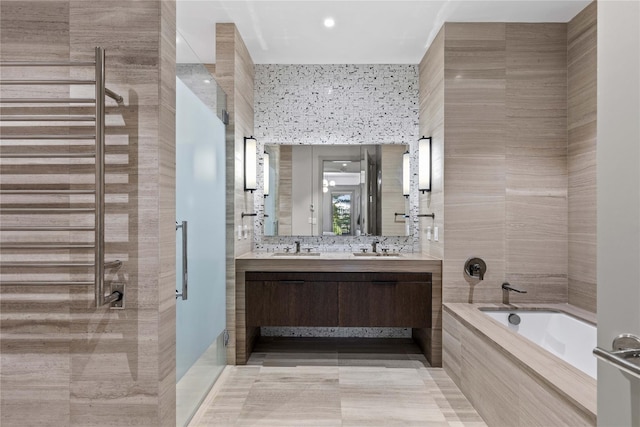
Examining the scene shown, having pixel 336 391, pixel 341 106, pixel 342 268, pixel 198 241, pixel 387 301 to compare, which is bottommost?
pixel 336 391

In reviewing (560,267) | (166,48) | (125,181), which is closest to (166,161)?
(125,181)

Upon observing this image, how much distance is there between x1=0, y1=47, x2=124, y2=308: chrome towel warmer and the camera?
1312 mm

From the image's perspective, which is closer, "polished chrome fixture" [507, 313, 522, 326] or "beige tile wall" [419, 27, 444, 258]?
"polished chrome fixture" [507, 313, 522, 326]

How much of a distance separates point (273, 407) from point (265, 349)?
3.65 feet

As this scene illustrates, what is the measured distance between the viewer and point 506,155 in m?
3.21

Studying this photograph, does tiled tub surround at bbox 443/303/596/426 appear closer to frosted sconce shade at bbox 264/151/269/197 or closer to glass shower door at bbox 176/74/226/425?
glass shower door at bbox 176/74/226/425

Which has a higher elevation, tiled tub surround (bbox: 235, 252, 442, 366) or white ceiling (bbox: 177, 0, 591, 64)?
white ceiling (bbox: 177, 0, 591, 64)

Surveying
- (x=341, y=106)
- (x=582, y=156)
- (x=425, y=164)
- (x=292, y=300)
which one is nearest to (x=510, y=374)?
(x=292, y=300)

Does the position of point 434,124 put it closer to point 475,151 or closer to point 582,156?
point 475,151

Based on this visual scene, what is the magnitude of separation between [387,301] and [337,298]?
405 mm

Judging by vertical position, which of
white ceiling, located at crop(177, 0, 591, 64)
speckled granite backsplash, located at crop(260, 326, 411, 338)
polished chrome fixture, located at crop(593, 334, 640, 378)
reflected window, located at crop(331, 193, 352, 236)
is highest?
white ceiling, located at crop(177, 0, 591, 64)

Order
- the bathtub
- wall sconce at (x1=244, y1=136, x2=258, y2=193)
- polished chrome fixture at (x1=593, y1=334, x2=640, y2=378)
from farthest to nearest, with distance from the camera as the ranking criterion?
wall sconce at (x1=244, y1=136, x2=258, y2=193) → the bathtub → polished chrome fixture at (x1=593, y1=334, x2=640, y2=378)

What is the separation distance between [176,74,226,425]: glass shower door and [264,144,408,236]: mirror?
103 centimetres

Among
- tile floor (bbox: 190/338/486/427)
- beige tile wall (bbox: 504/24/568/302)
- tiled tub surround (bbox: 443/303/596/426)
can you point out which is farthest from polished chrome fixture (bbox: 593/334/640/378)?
beige tile wall (bbox: 504/24/568/302)
